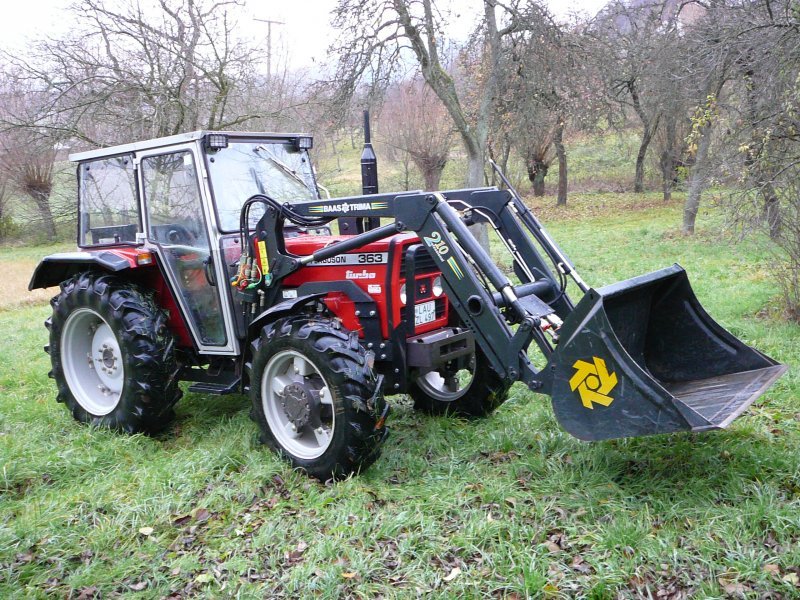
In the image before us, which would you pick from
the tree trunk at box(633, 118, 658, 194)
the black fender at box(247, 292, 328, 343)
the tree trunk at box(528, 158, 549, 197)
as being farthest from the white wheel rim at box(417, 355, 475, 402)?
the tree trunk at box(528, 158, 549, 197)

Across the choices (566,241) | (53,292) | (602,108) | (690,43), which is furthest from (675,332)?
(53,292)

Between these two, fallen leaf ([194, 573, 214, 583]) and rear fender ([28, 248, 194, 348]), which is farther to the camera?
rear fender ([28, 248, 194, 348])

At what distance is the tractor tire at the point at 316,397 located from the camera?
12.8ft

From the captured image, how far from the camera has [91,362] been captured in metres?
5.63

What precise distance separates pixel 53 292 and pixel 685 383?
15185mm

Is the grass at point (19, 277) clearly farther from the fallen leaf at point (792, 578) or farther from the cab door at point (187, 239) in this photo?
the fallen leaf at point (792, 578)

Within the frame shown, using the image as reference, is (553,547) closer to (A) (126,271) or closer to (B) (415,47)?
(A) (126,271)

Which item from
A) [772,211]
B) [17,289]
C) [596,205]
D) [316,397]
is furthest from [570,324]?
[596,205]

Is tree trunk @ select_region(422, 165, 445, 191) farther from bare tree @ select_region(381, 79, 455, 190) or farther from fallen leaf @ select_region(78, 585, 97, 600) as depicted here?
fallen leaf @ select_region(78, 585, 97, 600)

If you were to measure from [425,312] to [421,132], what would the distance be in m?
21.2

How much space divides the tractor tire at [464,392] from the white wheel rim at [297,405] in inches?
27.5

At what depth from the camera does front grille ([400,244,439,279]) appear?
14.4 feet

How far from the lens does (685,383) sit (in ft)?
13.6

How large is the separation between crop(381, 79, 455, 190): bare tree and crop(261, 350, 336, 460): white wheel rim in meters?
20.6
